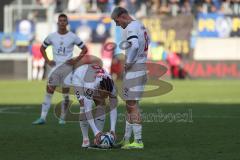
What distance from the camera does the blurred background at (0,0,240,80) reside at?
37750 millimetres

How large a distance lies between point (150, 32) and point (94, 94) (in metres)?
27.6

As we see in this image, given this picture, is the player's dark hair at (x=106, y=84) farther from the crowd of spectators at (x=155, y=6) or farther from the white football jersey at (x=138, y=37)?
the crowd of spectators at (x=155, y=6)

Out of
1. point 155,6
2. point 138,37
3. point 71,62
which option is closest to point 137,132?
point 138,37

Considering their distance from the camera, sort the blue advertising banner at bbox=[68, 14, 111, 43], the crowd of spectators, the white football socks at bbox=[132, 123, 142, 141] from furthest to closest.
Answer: the crowd of spectators
the blue advertising banner at bbox=[68, 14, 111, 43]
the white football socks at bbox=[132, 123, 142, 141]

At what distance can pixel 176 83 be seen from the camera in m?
34.7

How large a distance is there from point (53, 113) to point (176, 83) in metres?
15.7

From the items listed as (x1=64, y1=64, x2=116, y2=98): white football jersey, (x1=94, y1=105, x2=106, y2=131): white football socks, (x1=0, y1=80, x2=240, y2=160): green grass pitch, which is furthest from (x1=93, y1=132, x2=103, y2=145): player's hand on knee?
(x1=64, y1=64, x2=116, y2=98): white football jersey

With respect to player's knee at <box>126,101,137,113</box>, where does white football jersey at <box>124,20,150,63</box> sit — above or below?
above

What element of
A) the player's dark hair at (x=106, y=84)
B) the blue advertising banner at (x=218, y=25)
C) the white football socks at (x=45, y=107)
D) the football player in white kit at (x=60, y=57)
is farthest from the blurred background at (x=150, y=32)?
the player's dark hair at (x=106, y=84)

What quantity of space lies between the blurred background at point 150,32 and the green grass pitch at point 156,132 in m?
11.8

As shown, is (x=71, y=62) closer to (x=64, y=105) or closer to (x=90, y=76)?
(x=64, y=105)

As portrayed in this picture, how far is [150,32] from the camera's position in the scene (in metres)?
39.2

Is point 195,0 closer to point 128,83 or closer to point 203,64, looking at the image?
point 203,64

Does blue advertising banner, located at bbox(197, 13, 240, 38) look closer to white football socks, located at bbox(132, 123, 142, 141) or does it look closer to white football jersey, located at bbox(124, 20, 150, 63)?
white football jersey, located at bbox(124, 20, 150, 63)
